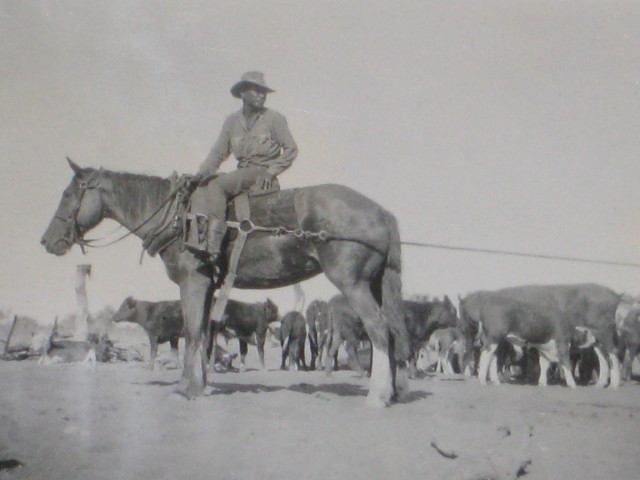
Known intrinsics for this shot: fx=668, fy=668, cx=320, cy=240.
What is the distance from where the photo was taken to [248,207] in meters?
8.19

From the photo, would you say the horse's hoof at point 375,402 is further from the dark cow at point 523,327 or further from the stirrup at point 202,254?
the dark cow at point 523,327

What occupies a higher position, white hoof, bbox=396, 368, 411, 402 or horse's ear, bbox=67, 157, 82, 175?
horse's ear, bbox=67, 157, 82, 175

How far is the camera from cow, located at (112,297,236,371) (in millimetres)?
18531

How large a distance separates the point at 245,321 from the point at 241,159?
12033 millimetres

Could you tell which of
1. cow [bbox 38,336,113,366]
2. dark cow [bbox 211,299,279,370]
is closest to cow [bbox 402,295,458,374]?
dark cow [bbox 211,299,279,370]

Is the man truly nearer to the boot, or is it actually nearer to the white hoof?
the boot

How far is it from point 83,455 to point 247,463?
121cm

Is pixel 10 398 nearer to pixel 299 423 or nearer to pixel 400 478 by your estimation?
pixel 299 423

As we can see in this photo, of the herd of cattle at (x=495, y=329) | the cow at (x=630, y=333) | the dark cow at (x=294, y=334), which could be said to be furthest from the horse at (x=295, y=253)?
the dark cow at (x=294, y=334)

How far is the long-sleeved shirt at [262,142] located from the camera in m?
8.87

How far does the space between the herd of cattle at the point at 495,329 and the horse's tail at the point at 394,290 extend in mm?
6327

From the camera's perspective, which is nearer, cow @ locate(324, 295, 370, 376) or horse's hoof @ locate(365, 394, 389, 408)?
horse's hoof @ locate(365, 394, 389, 408)

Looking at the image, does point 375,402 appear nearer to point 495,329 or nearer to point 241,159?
point 241,159

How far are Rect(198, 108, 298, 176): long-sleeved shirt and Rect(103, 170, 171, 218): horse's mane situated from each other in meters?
0.62
